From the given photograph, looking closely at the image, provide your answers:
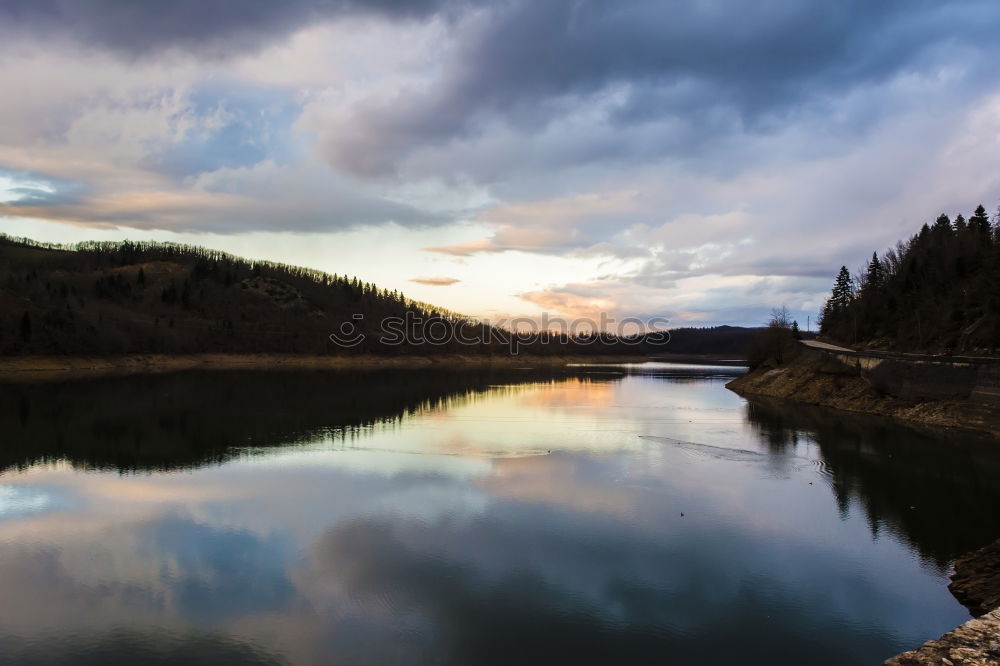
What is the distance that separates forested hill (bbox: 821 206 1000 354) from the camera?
179 feet

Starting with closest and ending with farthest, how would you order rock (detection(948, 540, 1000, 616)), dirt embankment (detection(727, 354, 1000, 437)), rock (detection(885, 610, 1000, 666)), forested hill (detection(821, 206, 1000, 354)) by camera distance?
→ rock (detection(885, 610, 1000, 666)) < rock (detection(948, 540, 1000, 616)) < dirt embankment (detection(727, 354, 1000, 437)) < forested hill (detection(821, 206, 1000, 354))

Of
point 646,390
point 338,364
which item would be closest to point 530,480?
point 646,390

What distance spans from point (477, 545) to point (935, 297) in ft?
242

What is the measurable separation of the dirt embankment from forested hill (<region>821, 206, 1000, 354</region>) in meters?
9.06

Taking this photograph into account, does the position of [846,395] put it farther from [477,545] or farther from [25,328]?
[25,328]

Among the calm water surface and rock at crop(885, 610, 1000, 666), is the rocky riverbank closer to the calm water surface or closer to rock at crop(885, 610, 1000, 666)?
rock at crop(885, 610, 1000, 666)

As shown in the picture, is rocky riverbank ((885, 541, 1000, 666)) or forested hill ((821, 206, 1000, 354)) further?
forested hill ((821, 206, 1000, 354))

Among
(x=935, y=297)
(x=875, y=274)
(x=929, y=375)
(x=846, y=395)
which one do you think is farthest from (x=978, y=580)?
(x=875, y=274)

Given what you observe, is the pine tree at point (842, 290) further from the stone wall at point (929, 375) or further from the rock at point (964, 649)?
the rock at point (964, 649)

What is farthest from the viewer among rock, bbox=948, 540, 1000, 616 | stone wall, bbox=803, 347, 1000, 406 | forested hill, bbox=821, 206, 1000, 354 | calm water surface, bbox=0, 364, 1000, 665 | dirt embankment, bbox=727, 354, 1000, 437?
forested hill, bbox=821, 206, 1000, 354

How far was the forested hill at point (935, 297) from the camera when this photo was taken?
179 feet

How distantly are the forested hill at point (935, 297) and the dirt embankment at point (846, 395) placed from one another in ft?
29.7

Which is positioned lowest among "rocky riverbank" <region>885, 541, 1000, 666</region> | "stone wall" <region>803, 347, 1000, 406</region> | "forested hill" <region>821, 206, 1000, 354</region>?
"rocky riverbank" <region>885, 541, 1000, 666</region>

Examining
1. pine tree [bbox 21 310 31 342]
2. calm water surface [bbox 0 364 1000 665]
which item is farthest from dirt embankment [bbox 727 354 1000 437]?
pine tree [bbox 21 310 31 342]
